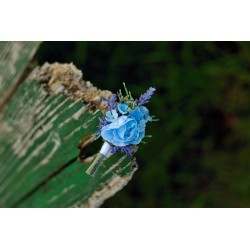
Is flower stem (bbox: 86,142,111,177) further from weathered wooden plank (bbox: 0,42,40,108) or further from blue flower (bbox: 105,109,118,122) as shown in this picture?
weathered wooden plank (bbox: 0,42,40,108)

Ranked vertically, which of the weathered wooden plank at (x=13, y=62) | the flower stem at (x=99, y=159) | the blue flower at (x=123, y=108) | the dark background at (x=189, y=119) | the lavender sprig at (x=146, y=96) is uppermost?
the dark background at (x=189, y=119)

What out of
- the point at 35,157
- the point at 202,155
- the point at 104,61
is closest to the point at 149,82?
the point at 104,61

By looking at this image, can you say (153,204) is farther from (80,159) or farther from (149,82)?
(80,159)

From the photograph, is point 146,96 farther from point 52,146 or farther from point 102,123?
point 52,146

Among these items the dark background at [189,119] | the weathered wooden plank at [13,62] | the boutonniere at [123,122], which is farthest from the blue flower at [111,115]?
the dark background at [189,119]

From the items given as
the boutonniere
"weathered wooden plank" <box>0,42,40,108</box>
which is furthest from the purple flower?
"weathered wooden plank" <box>0,42,40,108</box>

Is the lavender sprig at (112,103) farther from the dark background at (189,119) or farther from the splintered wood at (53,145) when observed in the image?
the dark background at (189,119)
